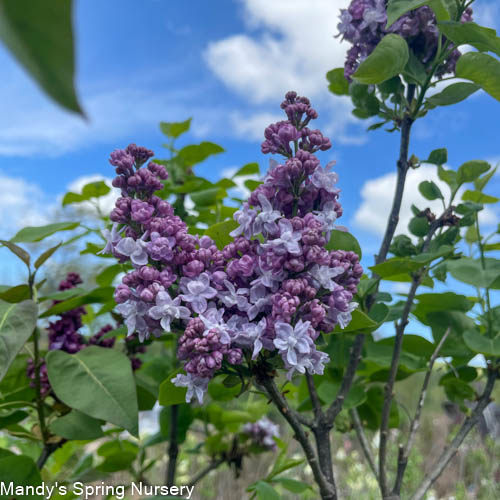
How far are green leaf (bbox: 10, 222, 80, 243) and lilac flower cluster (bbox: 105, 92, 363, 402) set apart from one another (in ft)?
0.94

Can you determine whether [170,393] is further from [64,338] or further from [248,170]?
[248,170]

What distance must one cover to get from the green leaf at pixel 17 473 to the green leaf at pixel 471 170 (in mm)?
898

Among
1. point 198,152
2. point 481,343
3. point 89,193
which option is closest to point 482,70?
point 481,343

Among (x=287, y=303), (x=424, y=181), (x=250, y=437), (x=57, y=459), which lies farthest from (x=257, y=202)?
(x=57, y=459)

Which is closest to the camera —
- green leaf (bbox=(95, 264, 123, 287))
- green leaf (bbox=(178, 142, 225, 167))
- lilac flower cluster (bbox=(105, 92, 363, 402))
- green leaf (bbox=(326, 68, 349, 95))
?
lilac flower cluster (bbox=(105, 92, 363, 402))

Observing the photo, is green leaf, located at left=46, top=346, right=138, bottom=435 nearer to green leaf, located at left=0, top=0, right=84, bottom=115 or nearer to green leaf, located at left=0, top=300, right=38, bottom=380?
green leaf, located at left=0, top=300, right=38, bottom=380

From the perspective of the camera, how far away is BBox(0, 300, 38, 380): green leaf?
2.43 ft

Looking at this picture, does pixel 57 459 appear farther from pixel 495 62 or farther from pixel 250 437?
pixel 495 62

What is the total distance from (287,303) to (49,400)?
2.53ft

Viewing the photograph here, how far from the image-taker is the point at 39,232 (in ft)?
3.11

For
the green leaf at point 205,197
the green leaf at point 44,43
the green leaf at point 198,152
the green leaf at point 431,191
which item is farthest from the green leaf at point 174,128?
the green leaf at point 44,43

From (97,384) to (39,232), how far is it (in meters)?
0.30

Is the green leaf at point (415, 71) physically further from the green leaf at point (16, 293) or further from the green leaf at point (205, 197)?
the green leaf at point (16, 293)

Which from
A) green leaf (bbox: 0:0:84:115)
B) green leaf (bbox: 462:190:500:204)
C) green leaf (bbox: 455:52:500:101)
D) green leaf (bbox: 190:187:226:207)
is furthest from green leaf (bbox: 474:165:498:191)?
green leaf (bbox: 0:0:84:115)
